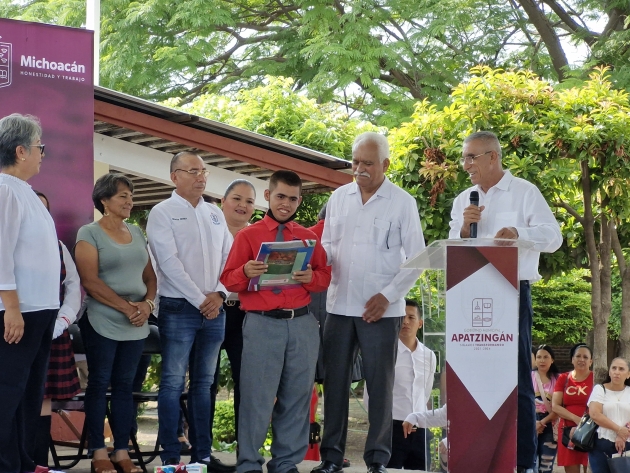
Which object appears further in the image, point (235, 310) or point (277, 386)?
point (235, 310)

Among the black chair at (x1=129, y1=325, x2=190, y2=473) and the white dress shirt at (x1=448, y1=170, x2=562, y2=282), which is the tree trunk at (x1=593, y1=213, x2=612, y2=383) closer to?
the white dress shirt at (x1=448, y1=170, x2=562, y2=282)

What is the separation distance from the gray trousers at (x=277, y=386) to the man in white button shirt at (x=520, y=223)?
1112mm

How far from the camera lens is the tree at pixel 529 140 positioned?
9977 millimetres

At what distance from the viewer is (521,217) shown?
5.16 meters

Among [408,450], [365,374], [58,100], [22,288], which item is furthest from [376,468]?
[58,100]

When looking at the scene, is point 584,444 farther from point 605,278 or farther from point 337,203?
point 337,203

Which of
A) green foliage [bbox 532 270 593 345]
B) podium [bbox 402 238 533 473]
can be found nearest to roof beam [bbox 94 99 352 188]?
podium [bbox 402 238 533 473]

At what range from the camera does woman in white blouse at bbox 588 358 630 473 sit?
9195mm

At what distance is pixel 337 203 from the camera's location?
5.58 m

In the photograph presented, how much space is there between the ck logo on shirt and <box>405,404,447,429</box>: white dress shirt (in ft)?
18.4

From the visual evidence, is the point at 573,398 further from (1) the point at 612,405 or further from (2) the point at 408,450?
(2) the point at 408,450

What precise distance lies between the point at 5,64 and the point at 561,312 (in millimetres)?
14258

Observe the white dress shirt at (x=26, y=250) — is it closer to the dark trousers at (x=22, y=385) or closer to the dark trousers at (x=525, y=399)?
the dark trousers at (x=22, y=385)

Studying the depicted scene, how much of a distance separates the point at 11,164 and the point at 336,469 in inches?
99.6
